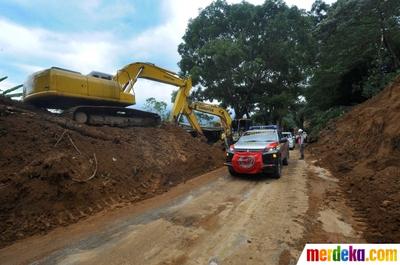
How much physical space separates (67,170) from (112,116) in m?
4.78

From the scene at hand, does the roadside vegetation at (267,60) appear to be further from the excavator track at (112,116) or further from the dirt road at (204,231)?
the dirt road at (204,231)

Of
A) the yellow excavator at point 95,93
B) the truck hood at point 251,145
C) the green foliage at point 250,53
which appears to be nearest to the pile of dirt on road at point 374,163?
→ the truck hood at point 251,145

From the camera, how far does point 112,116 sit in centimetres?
1132

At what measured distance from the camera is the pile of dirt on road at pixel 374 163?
5504 millimetres

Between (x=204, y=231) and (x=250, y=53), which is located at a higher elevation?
(x=250, y=53)

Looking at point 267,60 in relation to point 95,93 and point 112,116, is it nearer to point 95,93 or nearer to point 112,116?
point 112,116

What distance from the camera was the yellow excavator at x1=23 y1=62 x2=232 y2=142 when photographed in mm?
9594

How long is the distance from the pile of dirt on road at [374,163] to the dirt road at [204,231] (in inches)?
14.4

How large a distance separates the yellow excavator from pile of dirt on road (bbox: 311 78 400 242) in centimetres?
819

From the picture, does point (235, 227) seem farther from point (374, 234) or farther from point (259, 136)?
point (259, 136)

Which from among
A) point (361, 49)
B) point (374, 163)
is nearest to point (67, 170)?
point (374, 163)

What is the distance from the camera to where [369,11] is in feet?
57.4

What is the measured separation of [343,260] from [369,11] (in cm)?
1798

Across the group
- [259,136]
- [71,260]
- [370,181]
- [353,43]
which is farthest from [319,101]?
[71,260]
